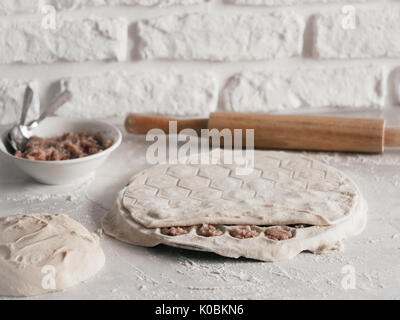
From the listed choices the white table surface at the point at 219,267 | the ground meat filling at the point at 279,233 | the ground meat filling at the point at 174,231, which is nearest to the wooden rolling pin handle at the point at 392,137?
the white table surface at the point at 219,267

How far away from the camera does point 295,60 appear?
1752mm

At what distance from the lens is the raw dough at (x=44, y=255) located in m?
0.99

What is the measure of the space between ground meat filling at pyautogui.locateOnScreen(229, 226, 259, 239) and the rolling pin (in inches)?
18.2

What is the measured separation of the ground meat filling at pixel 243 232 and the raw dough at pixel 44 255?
0.24 m

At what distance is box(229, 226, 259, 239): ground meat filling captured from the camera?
3.67 ft

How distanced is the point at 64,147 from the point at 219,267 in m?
0.54

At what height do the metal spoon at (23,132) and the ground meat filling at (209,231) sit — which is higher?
the metal spoon at (23,132)

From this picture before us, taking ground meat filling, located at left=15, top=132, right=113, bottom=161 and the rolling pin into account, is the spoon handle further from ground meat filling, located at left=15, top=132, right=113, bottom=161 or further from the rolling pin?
the rolling pin

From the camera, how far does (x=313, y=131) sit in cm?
154

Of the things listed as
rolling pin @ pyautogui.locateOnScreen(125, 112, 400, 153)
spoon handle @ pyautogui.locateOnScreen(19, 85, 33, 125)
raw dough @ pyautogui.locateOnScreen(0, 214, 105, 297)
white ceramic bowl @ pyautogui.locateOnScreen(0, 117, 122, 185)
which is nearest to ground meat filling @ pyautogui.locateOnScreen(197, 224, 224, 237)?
raw dough @ pyautogui.locateOnScreen(0, 214, 105, 297)

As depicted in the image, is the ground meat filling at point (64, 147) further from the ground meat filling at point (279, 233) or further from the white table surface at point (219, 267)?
the ground meat filling at point (279, 233)

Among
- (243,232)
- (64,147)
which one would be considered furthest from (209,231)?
(64,147)

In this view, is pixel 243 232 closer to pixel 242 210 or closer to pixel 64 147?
pixel 242 210
